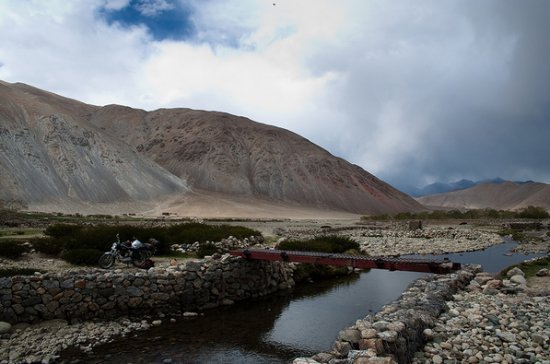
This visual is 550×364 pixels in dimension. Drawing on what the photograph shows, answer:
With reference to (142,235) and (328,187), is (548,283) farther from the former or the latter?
(328,187)

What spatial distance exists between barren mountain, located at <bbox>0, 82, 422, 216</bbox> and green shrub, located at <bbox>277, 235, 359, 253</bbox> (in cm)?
5146

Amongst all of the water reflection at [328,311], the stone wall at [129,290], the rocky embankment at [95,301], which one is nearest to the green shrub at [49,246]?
the stone wall at [129,290]

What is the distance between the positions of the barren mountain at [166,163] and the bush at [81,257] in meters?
52.6

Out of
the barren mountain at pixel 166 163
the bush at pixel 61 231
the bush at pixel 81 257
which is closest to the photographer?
the bush at pixel 81 257

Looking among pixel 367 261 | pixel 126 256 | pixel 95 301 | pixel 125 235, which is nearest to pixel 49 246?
pixel 125 235

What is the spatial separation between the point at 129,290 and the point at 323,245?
50.9 feet

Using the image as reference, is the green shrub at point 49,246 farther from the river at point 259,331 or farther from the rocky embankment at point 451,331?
the rocky embankment at point 451,331

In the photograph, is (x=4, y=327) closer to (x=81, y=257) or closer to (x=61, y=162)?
(x=81, y=257)

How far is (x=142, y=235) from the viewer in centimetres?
2431

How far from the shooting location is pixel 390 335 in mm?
8844

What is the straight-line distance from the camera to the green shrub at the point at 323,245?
27516 mm

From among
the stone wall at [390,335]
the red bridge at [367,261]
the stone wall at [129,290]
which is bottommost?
the stone wall at [129,290]

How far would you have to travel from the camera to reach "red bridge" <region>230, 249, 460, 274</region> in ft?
55.4

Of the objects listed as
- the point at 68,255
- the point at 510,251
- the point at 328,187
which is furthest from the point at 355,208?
the point at 68,255
